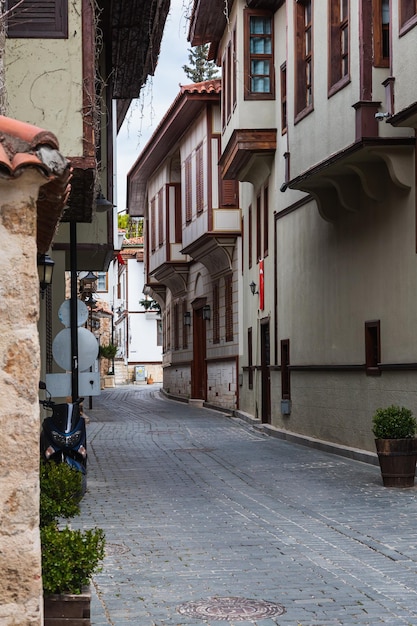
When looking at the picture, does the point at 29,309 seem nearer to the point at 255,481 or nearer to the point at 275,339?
the point at 255,481

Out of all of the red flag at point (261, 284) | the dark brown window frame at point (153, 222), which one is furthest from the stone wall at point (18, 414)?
the dark brown window frame at point (153, 222)

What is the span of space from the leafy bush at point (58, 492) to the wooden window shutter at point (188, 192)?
23986 mm

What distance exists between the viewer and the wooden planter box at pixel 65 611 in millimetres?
5477

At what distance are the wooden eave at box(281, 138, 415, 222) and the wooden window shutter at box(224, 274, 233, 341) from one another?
1286 centimetres

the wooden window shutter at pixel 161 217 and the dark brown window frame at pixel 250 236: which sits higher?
the wooden window shutter at pixel 161 217

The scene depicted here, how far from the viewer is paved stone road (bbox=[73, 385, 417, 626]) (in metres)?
7.33

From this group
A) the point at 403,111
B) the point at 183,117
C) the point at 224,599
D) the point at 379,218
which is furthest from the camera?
the point at 183,117

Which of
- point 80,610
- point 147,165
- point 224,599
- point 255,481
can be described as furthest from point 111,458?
point 147,165

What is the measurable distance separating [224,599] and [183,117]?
28890 millimetres

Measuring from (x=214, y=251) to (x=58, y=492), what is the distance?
24574mm

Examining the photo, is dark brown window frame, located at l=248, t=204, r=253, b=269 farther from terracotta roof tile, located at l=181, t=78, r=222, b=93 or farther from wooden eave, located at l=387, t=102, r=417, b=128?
wooden eave, located at l=387, t=102, r=417, b=128

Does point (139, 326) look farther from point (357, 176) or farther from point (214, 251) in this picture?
point (357, 176)

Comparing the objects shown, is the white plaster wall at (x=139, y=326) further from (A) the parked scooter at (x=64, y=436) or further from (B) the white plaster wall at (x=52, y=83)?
(B) the white plaster wall at (x=52, y=83)

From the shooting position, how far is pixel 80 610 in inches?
217
